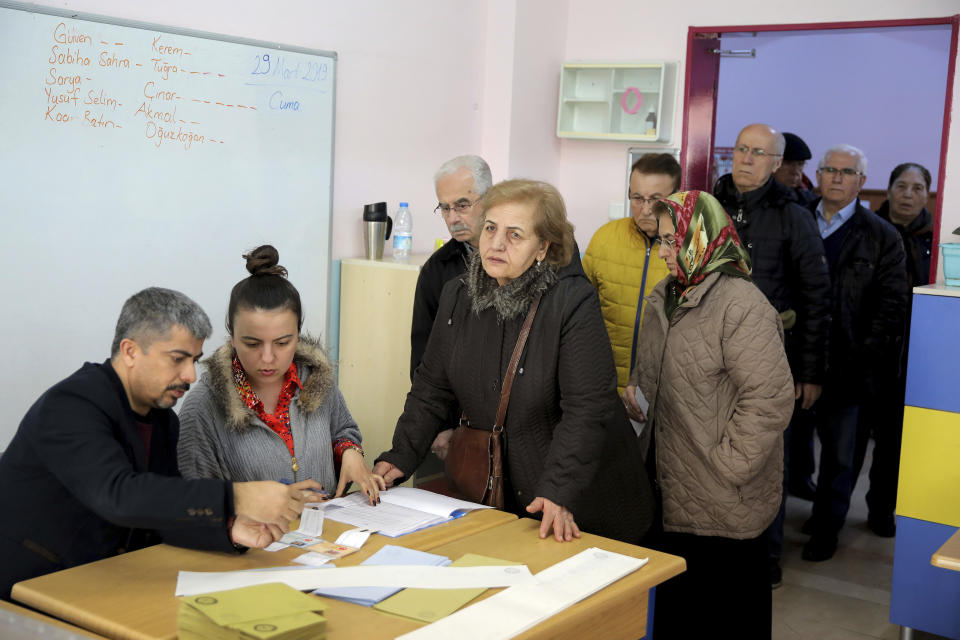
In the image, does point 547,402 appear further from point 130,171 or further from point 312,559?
point 130,171

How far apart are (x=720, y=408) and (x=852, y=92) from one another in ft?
20.5

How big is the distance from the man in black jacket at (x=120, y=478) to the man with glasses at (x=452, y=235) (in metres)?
1.42

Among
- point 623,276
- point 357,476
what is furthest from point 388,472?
point 623,276

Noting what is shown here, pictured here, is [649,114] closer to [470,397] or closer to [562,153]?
[562,153]

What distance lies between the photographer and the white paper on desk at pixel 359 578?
5.95 feet

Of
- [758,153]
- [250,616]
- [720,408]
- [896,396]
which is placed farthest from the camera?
[896,396]

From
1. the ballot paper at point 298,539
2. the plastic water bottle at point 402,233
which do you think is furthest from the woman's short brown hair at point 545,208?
the plastic water bottle at point 402,233

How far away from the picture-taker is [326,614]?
1718mm

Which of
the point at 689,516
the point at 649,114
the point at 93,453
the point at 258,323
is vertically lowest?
the point at 689,516

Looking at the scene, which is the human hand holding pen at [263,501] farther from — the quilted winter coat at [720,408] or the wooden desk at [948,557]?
the wooden desk at [948,557]

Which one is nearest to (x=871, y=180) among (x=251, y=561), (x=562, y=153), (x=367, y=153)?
(x=562, y=153)

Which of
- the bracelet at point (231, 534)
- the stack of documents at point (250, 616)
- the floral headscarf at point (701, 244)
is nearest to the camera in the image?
the stack of documents at point (250, 616)

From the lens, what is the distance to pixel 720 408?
274 cm

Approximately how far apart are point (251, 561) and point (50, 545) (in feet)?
1.27
